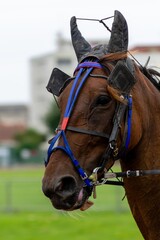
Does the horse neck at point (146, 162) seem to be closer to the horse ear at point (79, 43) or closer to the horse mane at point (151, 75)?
the horse mane at point (151, 75)

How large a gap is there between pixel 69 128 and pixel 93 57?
56 cm

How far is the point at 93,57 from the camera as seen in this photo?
171 inches

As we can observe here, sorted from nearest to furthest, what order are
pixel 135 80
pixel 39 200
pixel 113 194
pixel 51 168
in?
pixel 51 168 < pixel 135 80 < pixel 113 194 < pixel 39 200

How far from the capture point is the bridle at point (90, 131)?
13.2 ft

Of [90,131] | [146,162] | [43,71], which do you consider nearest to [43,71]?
[43,71]

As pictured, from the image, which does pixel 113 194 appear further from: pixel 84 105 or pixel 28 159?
pixel 28 159

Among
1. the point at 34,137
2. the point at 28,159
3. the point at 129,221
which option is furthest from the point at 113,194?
the point at 34,137

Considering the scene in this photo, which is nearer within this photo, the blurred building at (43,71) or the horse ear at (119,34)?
the horse ear at (119,34)

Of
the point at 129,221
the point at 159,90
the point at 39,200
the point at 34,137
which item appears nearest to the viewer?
the point at 159,90

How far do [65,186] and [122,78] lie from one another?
0.80m

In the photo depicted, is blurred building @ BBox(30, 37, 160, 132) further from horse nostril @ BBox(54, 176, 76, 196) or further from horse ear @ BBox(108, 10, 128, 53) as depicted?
horse nostril @ BBox(54, 176, 76, 196)

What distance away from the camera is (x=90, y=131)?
407 cm

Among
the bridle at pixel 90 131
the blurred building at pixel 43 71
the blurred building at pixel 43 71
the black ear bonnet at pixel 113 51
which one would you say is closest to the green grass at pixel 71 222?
the black ear bonnet at pixel 113 51

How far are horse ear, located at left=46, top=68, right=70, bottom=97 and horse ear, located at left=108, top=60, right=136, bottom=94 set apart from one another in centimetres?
44
